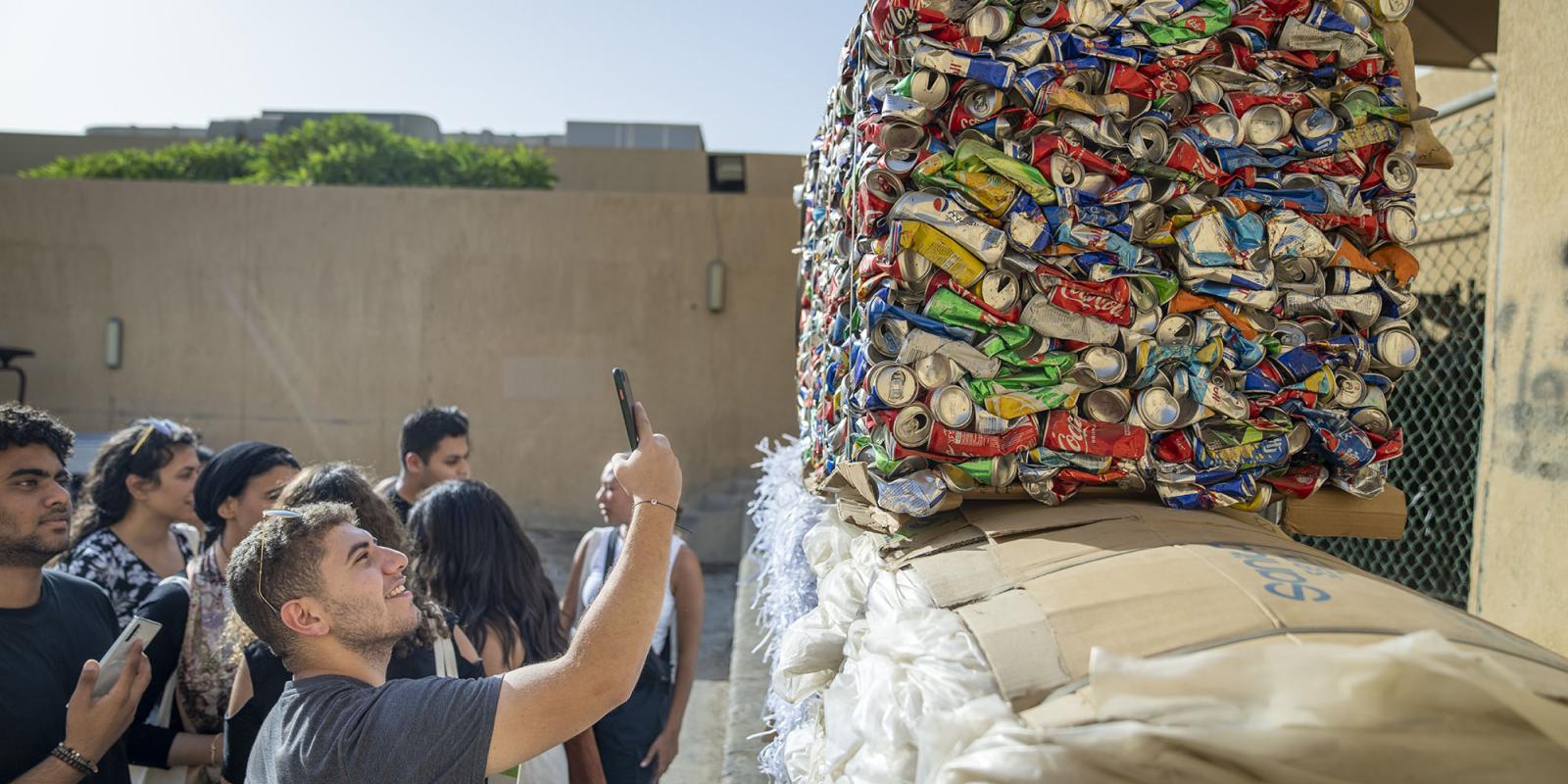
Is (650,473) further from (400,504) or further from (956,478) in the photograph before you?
(400,504)

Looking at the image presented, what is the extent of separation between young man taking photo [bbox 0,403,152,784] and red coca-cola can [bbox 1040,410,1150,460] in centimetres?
211

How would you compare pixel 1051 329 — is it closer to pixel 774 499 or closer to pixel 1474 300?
pixel 774 499

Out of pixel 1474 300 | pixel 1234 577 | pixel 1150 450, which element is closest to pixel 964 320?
pixel 1150 450

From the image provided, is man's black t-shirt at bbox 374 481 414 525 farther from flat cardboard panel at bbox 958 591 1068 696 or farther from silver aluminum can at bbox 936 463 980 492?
flat cardboard panel at bbox 958 591 1068 696

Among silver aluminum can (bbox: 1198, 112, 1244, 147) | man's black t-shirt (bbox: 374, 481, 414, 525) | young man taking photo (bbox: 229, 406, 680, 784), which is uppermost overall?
silver aluminum can (bbox: 1198, 112, 1244, 147)

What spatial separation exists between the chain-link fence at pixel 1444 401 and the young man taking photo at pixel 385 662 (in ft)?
11.6

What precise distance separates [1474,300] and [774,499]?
3.85 metres

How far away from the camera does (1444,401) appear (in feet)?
17.4

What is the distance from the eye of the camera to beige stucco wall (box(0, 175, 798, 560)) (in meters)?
9.77

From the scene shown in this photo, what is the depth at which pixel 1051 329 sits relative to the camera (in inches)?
71.7

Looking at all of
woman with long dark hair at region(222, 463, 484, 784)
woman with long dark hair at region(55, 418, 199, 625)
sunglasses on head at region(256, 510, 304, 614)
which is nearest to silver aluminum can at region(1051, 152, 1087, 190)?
sunglasses on head at region(256, 510, 304, 614)

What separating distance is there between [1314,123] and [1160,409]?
59 cm

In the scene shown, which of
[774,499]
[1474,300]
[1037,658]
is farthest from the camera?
[1474,300]

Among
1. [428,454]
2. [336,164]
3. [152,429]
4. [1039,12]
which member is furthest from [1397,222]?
[336,164]
